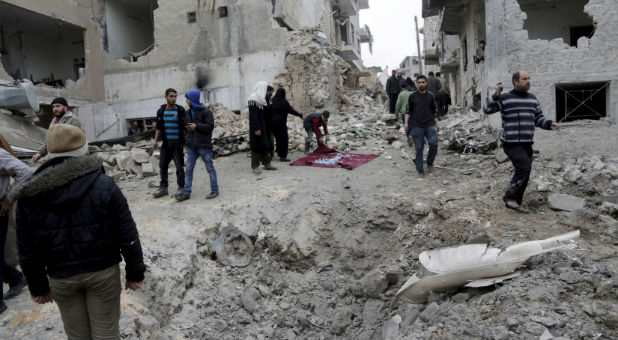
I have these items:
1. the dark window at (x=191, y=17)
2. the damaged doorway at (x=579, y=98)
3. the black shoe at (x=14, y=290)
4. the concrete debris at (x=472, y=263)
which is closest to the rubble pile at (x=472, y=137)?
the damaged doorway at (x=579, y=98)

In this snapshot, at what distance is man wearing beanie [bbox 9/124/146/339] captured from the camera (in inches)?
88.7

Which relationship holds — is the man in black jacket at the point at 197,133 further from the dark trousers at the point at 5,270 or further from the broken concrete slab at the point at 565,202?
the broken concrete slab at the point at 565,202

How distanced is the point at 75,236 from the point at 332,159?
6.53m

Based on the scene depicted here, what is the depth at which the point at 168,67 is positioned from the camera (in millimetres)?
14297

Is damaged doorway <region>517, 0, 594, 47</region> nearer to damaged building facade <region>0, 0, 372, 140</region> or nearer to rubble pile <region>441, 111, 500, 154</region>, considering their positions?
rubble pile <region>441, 111, 500, 154</region>

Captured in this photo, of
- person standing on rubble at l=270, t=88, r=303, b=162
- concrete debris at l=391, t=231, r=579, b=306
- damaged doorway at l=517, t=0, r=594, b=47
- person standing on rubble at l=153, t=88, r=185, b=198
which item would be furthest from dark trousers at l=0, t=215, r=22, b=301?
damaged doorway at l=517, t=0, r=594, b=47

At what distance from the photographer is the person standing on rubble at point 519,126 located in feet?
15.0

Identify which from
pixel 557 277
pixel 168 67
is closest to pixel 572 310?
pixel 557 277

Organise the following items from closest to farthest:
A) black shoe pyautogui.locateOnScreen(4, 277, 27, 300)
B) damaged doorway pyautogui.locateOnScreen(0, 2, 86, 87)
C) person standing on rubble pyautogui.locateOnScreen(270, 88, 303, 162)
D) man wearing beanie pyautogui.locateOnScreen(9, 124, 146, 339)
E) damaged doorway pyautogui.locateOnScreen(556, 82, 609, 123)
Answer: man wearing beanie pyautogui.locateOnScreen(9, 124, 146, 339) < black shoe pyautogui.locateOnScreen(4, 277, 27, 300) < person standing on rubble pyautogui.locateOnScreen(270, 88, 303, 162) < damaged doorway pyautogui.locateOnScreen(556, 82, 609, 123) < damaged doorway pyautogui.locateOnScreen(0, 2, 86, 87)

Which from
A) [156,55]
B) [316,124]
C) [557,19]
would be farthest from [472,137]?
[156,55]

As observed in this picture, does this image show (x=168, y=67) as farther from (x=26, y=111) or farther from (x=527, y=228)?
(x=527, y=228)

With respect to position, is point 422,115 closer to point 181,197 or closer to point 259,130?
point 259,130

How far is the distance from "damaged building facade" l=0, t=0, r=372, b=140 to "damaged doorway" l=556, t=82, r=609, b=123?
21.7 feet

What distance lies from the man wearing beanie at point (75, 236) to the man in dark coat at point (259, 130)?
4987 mm
